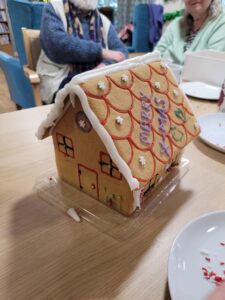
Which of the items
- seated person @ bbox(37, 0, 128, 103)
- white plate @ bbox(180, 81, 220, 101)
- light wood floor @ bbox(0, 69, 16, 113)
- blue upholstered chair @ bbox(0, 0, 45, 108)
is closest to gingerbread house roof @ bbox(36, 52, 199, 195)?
white plate @ bbox(180, 81, 220, 101)

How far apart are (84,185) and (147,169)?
0.14 meters

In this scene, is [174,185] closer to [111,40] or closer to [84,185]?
[84,185]

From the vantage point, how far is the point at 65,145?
428 mm

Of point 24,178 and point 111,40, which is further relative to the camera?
point 111,40

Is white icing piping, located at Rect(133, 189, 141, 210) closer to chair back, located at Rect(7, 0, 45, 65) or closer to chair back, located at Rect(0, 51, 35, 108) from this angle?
chair back, located at Rect(0, 51, 35, 108)

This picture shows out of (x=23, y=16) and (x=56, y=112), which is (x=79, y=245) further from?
(x=23, y=16)

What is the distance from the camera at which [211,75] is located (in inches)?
39.7

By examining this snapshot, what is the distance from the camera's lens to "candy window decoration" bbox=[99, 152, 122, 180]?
375 millimetres

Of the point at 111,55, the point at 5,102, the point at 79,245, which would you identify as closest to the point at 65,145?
the point at 79,245

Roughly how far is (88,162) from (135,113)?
11 cm

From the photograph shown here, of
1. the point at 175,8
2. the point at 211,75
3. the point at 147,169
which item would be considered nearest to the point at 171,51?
the point at 211,75

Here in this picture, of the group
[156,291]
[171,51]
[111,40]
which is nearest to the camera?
[156,291]

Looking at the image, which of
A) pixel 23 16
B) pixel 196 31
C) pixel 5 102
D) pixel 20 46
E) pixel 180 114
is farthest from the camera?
pixel 5 102

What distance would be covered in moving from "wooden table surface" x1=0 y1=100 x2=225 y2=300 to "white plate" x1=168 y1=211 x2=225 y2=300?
25mm
